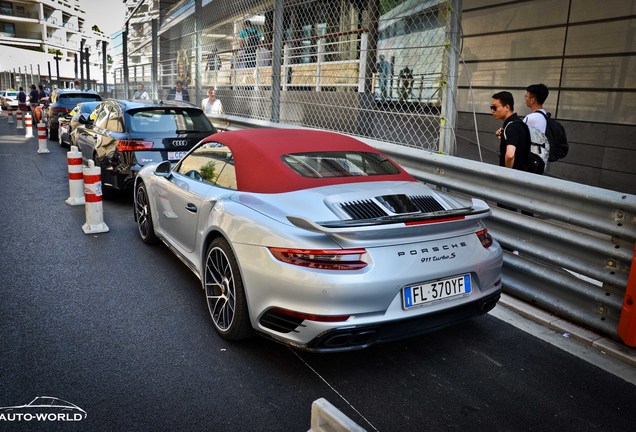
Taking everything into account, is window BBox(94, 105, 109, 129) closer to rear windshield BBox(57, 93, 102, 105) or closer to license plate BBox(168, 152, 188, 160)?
license plate BBox(168, 152, 188, 160)

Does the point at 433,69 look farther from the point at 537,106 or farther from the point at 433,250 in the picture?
the point at 433,250

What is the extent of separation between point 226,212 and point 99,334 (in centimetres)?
125

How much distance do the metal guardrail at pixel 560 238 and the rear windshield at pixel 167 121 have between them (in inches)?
177

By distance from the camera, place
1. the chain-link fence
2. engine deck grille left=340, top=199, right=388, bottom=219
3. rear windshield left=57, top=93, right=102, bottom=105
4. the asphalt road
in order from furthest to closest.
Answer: rear windshield left=57, top=93, right=102, bottom=105
the chain-link fence
engine deck grille left=340, top=199, right=388, bottom=219
the asphalt road

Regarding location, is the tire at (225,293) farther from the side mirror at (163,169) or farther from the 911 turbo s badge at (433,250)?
the side mirror at (163,169)

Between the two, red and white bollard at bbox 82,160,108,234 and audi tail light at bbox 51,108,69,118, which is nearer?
red and white bollard at bbox 82,160,108,234

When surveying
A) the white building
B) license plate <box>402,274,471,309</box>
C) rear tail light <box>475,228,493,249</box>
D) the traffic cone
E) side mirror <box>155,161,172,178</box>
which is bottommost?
the traffic cone

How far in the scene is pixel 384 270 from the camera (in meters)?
2.96

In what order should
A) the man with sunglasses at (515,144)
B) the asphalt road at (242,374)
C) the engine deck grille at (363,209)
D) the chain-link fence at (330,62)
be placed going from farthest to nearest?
the chain-link fence at (330,62) → the man with sunglasses at (515,144) → the engine deck grille at (363,209) → the asphalt road at (242,374)

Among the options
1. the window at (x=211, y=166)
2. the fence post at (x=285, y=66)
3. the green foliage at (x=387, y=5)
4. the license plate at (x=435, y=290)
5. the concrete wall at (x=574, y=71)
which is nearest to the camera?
the license plate at (x=435, y=290)

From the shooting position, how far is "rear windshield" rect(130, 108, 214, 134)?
7.78 metres

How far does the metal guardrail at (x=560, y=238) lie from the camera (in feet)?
11.9

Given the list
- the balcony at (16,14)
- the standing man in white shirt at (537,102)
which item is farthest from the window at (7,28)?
the standing man in white shirt at (537,102)

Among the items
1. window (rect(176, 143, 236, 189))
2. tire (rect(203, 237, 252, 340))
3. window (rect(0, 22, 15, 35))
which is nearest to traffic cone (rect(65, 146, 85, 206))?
window (rect(176, 143, 236, 189))
